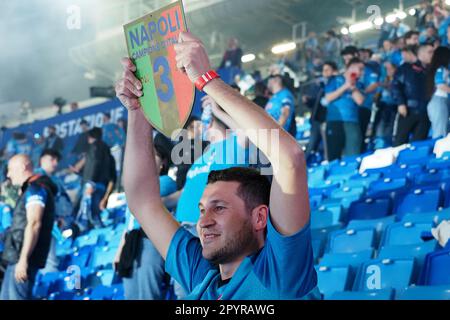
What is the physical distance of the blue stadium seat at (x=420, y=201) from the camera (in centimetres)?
331

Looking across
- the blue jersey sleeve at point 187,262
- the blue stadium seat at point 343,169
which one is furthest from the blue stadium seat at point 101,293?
the blue jersey sleeve at point 187,262

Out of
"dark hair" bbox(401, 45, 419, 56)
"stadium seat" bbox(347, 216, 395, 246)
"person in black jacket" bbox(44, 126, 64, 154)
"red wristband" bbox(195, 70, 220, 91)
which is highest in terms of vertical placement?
"person in black jacket" bbox(44, 126, 64, 154)

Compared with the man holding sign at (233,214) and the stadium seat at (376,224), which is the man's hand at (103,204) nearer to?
the stadium seat at (376,224)

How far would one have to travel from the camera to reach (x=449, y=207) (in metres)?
3.11

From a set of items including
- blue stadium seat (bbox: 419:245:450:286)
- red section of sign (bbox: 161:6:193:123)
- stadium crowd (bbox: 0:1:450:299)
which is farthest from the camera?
stadium crowd (bbox: 0:1:450:299)

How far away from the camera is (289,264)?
4.36ft

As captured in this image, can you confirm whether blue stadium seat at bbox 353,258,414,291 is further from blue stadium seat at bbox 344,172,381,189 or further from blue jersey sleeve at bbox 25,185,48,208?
blue jersey sleeve at bbox 25,185,48,208

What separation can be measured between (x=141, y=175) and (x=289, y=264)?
0.46 metres

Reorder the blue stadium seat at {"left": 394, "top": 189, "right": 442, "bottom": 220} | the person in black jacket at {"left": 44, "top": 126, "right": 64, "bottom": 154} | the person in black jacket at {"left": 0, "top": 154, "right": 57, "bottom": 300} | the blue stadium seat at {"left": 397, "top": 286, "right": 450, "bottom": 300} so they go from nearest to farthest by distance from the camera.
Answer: the blue stadium seat at {"left": 397, "top": 286, "right": 450, "bottom": 300} → the blue stadium seat at {"left": 394, "top": 189, "right": 442, "bottom": 220} → the person in black jacket at {"left": 0, "top": 154, "right": 57, "bottom": 300} → the person in black jacket at {"left": 44, "top": 126, "right": 64, "bottom": 154}

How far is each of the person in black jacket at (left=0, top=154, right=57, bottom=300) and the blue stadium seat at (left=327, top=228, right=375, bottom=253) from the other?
4.64ft

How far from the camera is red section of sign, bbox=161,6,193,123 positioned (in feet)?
4.99

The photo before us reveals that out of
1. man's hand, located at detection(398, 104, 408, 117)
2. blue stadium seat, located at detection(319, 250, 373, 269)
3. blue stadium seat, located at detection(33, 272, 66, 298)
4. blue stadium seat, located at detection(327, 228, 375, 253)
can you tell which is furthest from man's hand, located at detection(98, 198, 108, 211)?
blue stadium seat, located at detection(319, 250, 373, 269)

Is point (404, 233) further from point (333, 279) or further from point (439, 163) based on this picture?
point (439, 163)

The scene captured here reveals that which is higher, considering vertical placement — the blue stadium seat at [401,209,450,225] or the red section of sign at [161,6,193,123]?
the blue stadium seat at [401,209,450,225]
